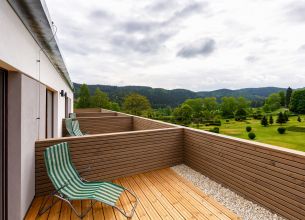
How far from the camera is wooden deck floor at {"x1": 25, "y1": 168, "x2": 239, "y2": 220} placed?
3033mm

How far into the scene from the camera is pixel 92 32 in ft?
37.3

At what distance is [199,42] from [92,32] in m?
11.0

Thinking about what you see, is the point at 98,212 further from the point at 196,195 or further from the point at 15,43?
the point at 15,43

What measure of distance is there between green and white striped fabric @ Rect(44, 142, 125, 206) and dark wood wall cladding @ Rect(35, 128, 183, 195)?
0.45 m

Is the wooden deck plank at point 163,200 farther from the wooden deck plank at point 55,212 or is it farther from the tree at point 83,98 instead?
the tree at point 83,98

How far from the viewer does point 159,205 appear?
336cm

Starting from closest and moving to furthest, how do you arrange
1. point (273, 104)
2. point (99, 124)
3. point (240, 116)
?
1. point (99, 124)
2. point (240, 116)
3. point (273, 104)

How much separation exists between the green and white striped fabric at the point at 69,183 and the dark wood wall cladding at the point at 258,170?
89.7 inches

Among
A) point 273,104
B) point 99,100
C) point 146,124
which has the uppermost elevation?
point 273,104

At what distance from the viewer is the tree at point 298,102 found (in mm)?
72812

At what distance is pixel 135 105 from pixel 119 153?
48.7 m

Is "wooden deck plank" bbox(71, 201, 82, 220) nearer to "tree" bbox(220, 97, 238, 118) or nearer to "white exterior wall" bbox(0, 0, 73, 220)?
"white exterior wall" bbox(0, 0, 73, 220)

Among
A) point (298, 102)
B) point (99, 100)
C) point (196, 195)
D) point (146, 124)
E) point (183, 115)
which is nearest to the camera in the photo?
point (196, 195)

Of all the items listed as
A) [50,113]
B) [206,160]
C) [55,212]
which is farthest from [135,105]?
[55,212]
